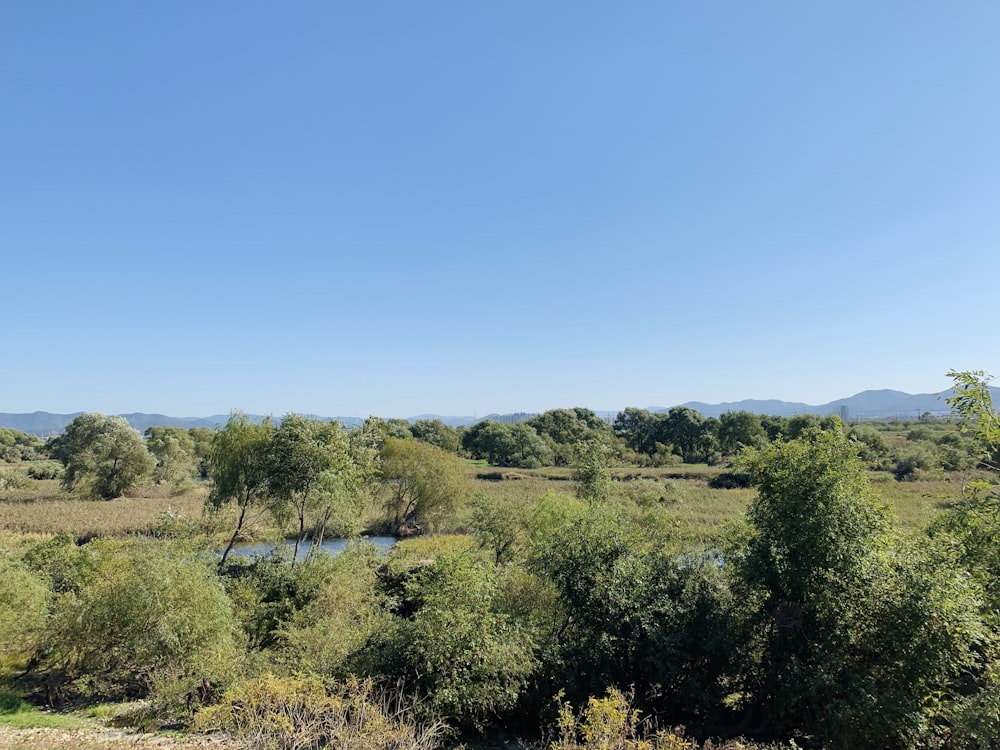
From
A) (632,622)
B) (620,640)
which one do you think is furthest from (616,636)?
(632,622)

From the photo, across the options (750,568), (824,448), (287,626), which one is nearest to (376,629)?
(287,626)

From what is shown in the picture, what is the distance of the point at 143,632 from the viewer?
1595 centimetres

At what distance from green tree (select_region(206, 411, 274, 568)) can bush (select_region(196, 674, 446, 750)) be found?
12.8 metres

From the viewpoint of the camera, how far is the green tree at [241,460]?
24.2m

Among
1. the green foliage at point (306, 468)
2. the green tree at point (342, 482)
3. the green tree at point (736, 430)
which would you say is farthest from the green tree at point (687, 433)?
the green foliage at point (306, 468)

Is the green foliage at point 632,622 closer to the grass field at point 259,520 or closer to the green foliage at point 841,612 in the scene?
the green foliage at point 841,612

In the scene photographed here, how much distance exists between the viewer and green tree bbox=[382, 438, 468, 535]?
1695 inches

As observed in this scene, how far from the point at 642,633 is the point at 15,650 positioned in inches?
878

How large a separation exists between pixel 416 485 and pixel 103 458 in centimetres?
3638

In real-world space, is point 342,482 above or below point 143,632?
above

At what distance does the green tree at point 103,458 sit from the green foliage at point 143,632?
43.9 m

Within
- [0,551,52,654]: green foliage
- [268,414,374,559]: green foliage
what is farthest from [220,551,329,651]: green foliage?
[0,551,52,654]: green foliage

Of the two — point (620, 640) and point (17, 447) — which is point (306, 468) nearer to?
point (620, 640)

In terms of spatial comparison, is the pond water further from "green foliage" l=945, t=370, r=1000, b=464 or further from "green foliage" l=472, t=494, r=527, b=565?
"green foliage" l=945, t=370, r=1000, b=464
